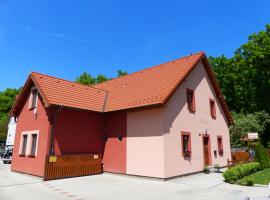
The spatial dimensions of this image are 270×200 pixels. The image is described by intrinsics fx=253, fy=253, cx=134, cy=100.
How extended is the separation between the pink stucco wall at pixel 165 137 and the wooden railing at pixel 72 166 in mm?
2354

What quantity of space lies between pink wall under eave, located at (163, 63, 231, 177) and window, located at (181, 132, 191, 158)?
32 centimetres

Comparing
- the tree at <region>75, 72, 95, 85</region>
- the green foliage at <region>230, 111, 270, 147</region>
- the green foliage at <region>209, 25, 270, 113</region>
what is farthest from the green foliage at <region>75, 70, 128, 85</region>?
the green foliage at <region>230, 111, 270, 147</region>

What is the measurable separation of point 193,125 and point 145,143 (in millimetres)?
4174

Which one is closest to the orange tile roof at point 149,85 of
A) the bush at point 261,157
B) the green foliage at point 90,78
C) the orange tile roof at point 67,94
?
the orange tile roof at point 67,94

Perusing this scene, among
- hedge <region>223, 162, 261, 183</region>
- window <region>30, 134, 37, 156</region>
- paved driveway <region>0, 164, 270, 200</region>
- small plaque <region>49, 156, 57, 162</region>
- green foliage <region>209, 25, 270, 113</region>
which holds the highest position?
green foliage <region>209, 25, 270, 113</region>

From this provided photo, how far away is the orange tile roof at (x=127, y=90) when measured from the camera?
15.2 metres

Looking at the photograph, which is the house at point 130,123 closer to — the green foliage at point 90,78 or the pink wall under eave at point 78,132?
the pink wall under eave at point 78,132

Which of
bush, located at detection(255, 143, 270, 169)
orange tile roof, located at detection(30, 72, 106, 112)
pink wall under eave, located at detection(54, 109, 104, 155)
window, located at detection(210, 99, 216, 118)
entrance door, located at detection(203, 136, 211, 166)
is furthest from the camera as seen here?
window, located at detection(210, 99, 216, 118)

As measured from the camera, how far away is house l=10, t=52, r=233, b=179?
14.6m

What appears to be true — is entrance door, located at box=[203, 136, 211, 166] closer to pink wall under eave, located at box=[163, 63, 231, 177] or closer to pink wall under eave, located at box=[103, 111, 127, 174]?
pink wall under eave, located at box=[163, 63, 231, 177]

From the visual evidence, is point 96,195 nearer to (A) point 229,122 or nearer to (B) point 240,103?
(A) point 229,122

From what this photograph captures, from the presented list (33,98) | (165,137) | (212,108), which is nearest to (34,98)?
(33,98)

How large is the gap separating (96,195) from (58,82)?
9.70 metres

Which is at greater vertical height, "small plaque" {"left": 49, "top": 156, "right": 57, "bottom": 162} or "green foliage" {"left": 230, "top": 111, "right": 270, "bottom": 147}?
"green foliage" {"left": 230, "top": 111, "right": 270, "bottom": 147}
